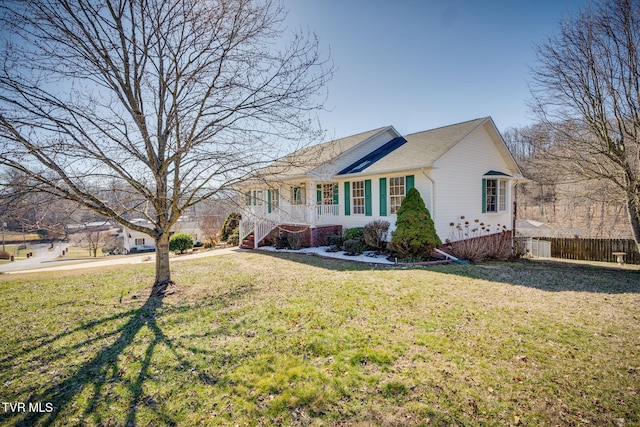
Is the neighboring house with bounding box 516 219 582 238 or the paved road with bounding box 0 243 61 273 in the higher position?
the neighboring house with bounding box 516 219 582 238

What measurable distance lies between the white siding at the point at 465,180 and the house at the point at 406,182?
0.04 m

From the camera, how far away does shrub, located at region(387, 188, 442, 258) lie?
10.4 metres

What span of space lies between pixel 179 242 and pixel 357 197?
11.3m

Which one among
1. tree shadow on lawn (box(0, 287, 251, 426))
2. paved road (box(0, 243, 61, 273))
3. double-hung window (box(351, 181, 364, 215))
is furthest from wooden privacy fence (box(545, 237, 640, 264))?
paved road (box(0, 243, 61, 273))

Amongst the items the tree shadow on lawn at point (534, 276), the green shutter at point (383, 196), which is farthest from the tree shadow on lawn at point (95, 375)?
the green shutter at point (383, 196)

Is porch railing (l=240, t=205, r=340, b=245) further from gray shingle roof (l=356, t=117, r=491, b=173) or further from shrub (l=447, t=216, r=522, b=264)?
shrub (l=447, t=216, r=522, b=264)

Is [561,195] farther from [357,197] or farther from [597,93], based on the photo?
[357,197]

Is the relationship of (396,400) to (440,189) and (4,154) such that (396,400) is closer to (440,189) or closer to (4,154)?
(4,154)

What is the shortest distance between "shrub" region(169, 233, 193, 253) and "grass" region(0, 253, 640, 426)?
10.7 metres

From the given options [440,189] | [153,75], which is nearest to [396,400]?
[153,75]

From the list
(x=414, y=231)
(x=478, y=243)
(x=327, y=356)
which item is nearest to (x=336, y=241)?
(x=414, y=231)

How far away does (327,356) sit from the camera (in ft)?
12.3

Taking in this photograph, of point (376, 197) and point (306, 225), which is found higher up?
point (376, 197)

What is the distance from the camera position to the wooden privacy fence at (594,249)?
1456 cm
